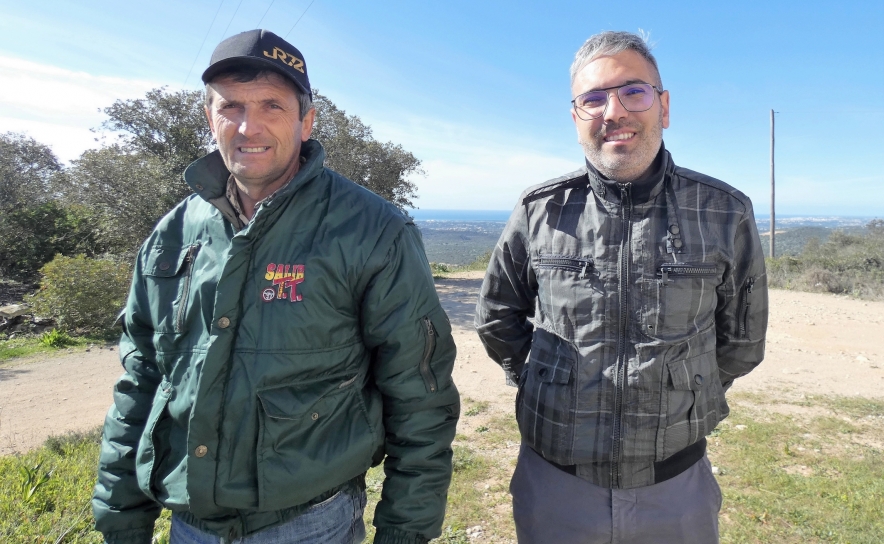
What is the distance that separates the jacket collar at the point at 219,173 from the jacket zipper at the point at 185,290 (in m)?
0.19

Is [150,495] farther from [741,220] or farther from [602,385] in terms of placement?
[741,220]

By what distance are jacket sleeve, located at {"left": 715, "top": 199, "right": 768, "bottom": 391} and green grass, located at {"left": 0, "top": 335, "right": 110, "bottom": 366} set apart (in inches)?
364

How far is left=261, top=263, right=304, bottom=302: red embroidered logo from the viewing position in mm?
1488

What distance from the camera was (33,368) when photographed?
7.23m

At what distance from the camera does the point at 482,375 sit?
694 centimetres

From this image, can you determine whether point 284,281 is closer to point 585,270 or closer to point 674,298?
point 585,270

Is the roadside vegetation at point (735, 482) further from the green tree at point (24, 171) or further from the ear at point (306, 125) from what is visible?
the green tree at point (24, 171)

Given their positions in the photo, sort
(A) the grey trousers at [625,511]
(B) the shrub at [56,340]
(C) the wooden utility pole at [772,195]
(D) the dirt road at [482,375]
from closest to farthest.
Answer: (A) the grey trousers at [625,511] < (D) the dirt road at [482,375] < (B) the shrub at [56,340] < (C) the wooden utility pole at [772,195]

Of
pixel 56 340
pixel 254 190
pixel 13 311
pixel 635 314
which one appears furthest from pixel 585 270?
pixel 13 311

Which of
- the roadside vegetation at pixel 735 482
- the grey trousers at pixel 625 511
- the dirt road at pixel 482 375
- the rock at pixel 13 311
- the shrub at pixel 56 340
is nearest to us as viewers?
the grey trousers at pixel 625 511

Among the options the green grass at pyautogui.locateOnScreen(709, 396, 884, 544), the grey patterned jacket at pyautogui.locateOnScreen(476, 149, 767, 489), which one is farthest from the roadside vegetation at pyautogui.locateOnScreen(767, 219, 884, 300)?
the grey patterned jacket at pyautogui.locateOnScreen(476, 149, 767, 489)

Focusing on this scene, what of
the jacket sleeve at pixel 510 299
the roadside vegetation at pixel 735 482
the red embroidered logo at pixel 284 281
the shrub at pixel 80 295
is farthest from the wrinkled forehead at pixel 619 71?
the shrub at pixel 80 295

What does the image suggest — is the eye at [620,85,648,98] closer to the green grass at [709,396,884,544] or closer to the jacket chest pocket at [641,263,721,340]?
the jacket chest pocket at [641,263,721,340]

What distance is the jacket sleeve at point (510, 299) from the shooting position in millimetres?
2119
